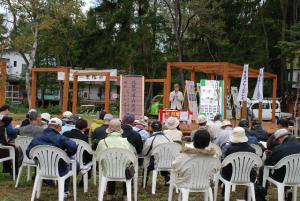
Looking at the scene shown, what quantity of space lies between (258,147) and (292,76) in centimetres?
2543

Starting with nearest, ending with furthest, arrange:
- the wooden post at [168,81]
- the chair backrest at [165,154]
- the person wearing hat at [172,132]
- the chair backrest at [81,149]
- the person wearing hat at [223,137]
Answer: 1. the chair backrest at [81,149]
2. the chair backrest at [165,154]
3. the person wearing hat at [172,132]
4. the person wearing hat at [223,137]
5. the wooden post at [168,81]

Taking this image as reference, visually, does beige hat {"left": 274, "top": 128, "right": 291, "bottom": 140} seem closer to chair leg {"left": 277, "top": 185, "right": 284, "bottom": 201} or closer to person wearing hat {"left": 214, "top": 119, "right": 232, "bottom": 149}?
chair leg {"left": 277, "top": 185, "right": 284, "bottom": 201}

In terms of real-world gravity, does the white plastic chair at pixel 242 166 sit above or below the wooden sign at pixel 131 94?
below

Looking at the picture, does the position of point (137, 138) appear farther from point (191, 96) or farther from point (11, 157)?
point (191, 96)

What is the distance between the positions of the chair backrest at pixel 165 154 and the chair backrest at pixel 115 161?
39.4 inches

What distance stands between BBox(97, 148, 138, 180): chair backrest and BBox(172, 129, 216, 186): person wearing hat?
81cm

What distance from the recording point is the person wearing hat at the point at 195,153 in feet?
17.2

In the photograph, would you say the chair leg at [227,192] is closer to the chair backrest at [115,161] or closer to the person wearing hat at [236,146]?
the person wearing hat at [236,146]

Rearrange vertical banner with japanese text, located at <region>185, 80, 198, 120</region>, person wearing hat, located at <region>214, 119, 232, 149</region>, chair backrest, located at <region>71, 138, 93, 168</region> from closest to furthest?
chair backrest, located at <region>71, 138, 93, 168</region>, person wearing hat, located at <region>214, 119, 232, 149</region>, vertical banner with japanese text, located at <region>185, 80, 198, 120</region>

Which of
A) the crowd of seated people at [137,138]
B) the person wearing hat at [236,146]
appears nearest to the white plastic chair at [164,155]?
the crowd of seated people at [137,138]

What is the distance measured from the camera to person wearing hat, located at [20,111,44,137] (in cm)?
771

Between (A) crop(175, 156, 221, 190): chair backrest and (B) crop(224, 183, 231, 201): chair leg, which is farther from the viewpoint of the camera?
(B) crop(224, 183, 231, 201): chair leg

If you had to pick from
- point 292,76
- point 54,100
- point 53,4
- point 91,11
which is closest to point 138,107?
point 53,4

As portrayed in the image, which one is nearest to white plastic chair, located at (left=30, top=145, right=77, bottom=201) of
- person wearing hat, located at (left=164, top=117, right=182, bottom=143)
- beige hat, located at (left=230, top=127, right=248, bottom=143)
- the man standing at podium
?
person wearing hat, located at (left=164, top=117, right=182, bottom=143)
